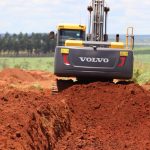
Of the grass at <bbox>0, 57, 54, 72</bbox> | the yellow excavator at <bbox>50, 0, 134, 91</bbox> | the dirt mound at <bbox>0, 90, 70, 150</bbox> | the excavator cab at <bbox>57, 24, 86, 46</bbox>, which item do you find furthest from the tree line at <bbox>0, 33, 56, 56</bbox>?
the dirt mound at <bbox>0, 90, 70, 150</bbox>

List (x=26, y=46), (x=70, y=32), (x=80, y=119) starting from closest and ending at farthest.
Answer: (x=80, y=119) → (x=70, y=32) → (x=26, y=46)

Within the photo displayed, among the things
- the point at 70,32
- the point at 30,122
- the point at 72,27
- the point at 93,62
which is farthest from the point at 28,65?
the point at 30,122

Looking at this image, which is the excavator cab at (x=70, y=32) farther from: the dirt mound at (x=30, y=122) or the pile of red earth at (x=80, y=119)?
the dirt mound at (x=30, y=122)

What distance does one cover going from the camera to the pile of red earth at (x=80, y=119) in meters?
8.36

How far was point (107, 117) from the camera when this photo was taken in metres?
11.8

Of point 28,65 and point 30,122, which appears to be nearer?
point 30,122

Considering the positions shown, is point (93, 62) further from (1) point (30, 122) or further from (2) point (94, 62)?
(1) point (30, 122)

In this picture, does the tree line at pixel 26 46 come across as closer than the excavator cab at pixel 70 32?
No

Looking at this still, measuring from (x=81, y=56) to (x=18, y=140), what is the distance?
6.26 m

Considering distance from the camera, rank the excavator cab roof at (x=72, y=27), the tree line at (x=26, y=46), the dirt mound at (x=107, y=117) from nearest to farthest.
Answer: the dirt mound at (x=107, y=117) → the excavator cab roof at (x=72, y=27) → the tree line at (x=26, y=46)

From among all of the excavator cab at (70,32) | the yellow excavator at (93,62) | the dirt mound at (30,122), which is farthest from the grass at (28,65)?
the dirt mound at (30,122)

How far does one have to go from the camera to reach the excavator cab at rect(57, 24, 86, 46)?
16.4 metres

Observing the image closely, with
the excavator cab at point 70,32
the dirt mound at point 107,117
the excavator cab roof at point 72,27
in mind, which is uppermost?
the excavator cab roof at point 72,27

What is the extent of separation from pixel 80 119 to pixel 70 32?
18.0ft
